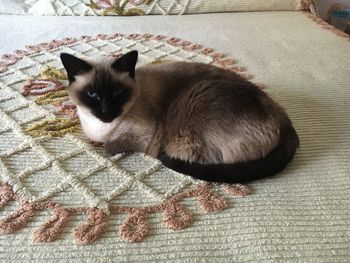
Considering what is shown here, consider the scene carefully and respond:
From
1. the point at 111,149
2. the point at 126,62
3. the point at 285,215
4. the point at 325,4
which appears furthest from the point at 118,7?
the point at 325,4

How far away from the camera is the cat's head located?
92cm

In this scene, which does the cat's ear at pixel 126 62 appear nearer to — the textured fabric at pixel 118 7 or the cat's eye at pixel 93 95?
the cat's eye at pixel 93 95

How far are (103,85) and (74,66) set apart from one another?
101 millimetres

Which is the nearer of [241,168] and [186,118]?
[241,168]

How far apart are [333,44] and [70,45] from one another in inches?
52.8

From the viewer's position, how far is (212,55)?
157 cm

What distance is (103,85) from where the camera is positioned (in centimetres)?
93

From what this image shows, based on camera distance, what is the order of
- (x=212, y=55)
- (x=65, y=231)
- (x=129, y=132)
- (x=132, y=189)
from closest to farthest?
(x=65, y=231), (x=132, y=189), (x=129, y=132), (x=212, y=55)

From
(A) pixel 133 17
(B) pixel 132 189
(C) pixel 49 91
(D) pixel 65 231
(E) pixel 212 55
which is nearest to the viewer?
(D) pixel 65 231

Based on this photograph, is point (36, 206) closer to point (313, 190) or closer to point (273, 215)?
point (273, 215)

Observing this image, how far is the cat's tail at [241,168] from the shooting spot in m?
0.80

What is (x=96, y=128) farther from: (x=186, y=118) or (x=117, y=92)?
(x=186, y=118)

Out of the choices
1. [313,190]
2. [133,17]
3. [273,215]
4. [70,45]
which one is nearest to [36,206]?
[273,215]

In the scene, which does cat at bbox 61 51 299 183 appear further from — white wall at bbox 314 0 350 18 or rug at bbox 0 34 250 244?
white wall at bbox 314 0 350 18
